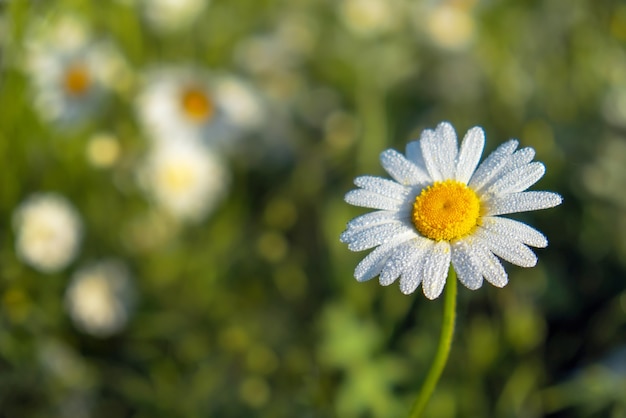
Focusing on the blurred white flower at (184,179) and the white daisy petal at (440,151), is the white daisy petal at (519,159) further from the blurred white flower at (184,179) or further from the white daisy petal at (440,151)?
the blurred white flower at (184,179)

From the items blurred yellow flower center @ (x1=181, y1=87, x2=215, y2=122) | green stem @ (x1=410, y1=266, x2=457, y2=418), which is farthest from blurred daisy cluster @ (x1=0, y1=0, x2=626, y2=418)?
green stem @ (x1=410, y1=266, x2=457, y2=418)

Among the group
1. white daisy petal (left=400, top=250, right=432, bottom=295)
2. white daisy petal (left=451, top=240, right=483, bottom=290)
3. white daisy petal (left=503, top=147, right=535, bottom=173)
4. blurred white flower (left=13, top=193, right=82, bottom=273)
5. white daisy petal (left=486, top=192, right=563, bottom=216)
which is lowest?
blurred white flower (left=13, top=193, right=82, bottom=273)

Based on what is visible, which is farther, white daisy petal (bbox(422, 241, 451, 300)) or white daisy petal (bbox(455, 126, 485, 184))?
white daisy petal (bbox(455, 126, 485, 184))

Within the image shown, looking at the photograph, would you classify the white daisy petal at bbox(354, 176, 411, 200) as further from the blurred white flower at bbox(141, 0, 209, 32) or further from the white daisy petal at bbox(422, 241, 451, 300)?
the blurred white flower at bbox(141, 0, 209, 32)

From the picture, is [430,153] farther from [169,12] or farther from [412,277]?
[169,12]

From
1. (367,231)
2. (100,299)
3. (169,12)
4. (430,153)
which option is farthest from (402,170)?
(169,12)
